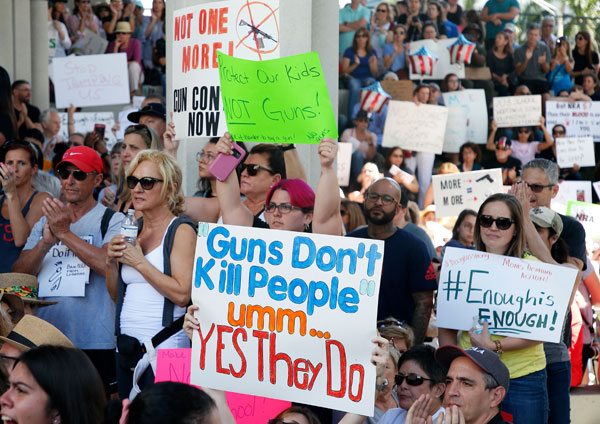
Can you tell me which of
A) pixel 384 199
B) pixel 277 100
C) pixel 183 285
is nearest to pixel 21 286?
pixel 183 285

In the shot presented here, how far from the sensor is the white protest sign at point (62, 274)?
5.23 m

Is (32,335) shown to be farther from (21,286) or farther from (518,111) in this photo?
(518,111)

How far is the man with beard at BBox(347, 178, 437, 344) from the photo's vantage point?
5414 millimetres

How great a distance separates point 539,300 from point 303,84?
162 centimetres

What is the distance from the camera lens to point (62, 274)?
208 inches

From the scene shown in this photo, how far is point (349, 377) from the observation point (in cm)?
386

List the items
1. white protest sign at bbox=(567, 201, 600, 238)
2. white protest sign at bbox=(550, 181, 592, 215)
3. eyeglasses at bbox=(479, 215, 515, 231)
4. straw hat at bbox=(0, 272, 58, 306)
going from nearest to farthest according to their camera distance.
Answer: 1. eyeglasses at bbox=(479, 215, 515, 231)
2. straw hat at bbox=(0, 272, 58, 306)
3. white protest sign at bbox=(567, 201, 600, 238)
4. white protest sign at bbox=(550, 181, 592, 215)

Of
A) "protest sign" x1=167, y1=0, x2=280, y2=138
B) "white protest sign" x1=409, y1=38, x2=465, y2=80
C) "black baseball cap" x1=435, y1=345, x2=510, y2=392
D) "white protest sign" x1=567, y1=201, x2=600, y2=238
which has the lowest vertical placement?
"black baseball cap" x1=435, y1=345, x2=510, y2=392

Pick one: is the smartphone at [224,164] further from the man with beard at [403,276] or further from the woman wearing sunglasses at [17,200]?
the woman wearing sunglasses at [17,200]

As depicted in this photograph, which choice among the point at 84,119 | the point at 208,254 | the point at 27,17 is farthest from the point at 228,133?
the point at 27,17

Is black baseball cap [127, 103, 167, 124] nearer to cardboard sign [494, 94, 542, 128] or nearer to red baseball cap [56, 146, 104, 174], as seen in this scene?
red baseball cap [56, 146, 104, 174]

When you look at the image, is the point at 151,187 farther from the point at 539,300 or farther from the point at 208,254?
the point at 539,300

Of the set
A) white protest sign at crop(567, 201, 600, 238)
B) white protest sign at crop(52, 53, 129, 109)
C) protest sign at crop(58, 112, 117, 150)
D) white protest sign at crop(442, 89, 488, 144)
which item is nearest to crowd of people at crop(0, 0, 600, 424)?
white protest sign at crop(567, 201, 600, 238)

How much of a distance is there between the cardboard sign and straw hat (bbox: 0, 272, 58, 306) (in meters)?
10.00
